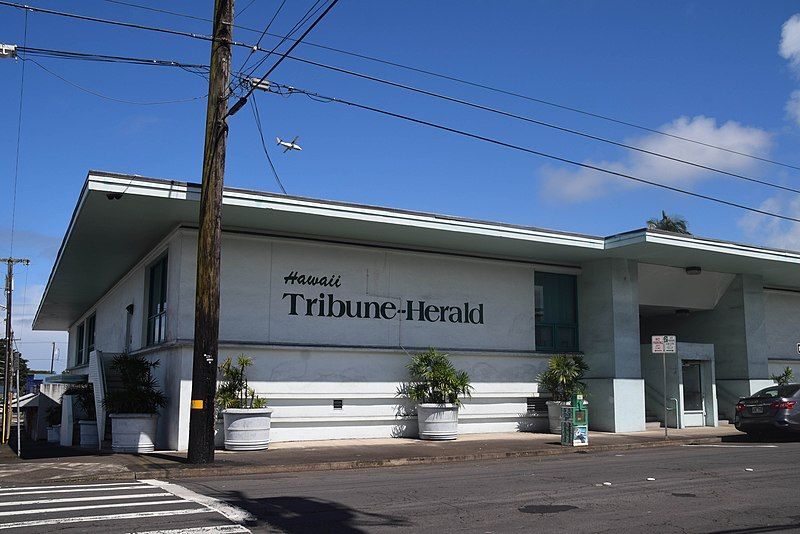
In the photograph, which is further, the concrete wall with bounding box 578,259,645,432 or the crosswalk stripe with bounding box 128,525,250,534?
the concrete wall with bounding box 578,259,645,432

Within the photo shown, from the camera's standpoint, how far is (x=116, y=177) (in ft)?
51.9

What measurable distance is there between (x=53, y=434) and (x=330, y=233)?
488 inches

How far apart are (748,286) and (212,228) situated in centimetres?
1989

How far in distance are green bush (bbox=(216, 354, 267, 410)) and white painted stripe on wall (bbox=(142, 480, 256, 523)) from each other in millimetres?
5423

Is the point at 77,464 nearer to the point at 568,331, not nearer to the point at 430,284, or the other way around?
the point at 430,284

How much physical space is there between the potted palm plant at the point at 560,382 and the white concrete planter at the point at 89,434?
12.3 meters

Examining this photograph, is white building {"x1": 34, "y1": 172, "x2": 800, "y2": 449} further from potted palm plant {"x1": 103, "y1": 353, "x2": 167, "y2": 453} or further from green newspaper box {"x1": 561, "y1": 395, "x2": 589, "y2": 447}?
green newspaper box {"x1": 561, "y1": 395, "x2": 589, "y2": 447}

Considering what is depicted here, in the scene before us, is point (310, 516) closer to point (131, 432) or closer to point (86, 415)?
point (131, 432)

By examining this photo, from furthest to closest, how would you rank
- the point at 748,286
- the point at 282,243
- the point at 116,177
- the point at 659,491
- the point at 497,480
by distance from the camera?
the point at 748,286 → the point at 282,243 → the point at 116,177 → the point at 497,480 → the point at 659,491

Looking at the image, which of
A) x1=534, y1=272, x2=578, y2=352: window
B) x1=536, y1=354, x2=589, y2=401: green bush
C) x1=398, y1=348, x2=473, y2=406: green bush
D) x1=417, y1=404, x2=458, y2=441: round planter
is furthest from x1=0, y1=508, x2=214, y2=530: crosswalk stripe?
x1=534, y1=272, x2=578, y2=352: window

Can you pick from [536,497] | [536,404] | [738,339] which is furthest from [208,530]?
[738,339]

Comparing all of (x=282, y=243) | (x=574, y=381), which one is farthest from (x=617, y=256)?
(x=282, y=243)

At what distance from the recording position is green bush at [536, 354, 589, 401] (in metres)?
22.3

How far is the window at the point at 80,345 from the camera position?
132ft
